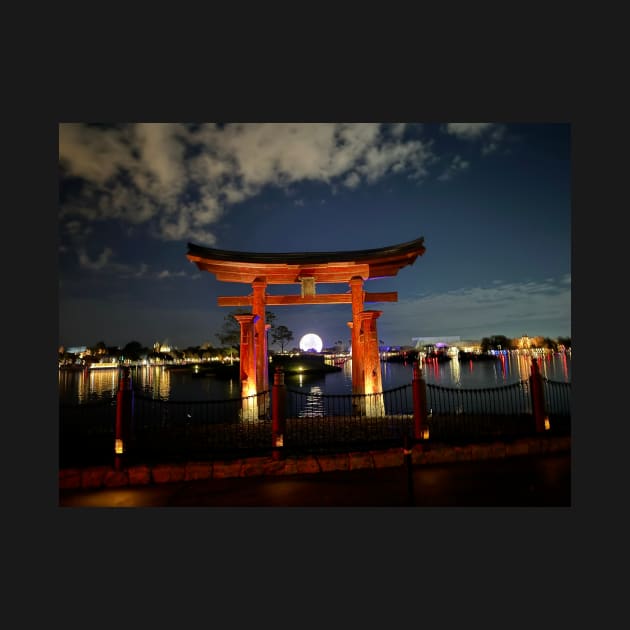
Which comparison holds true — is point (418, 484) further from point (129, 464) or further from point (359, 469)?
point (129, 464)

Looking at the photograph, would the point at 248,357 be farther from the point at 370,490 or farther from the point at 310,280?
the point at 370,490

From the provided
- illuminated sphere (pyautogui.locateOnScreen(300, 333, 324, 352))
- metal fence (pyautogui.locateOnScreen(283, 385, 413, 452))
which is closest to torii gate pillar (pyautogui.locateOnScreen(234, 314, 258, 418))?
metal fence (pyautogui.locateOnScreen(283, 385, 413, 452))

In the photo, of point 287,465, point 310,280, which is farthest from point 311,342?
point 287,465

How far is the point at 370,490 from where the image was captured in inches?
173

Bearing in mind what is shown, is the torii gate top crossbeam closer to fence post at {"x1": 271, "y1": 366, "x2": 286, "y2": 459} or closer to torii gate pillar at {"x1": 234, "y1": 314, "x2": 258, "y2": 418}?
torii gate pillar at {"x1": 234, "y1": 314, "x2": 258, "y2": 418}

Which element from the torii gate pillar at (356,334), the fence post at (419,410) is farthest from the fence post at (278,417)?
the torii gate pillar at (356,334)

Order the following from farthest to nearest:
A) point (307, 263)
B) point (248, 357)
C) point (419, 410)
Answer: point (307, 263)
point (248, 357)
point (419, 410)

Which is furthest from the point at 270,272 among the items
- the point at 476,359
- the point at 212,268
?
the point at 476,359

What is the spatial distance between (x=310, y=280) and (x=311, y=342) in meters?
16.6

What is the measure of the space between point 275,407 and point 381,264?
5125 millimetres

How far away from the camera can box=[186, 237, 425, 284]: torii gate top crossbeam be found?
334 inches

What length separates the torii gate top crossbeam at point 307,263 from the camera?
8.48m

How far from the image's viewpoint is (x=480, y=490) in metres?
4.34

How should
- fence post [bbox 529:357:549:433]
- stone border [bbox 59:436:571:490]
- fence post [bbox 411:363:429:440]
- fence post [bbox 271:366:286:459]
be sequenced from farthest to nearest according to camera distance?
fence post [bbox 529:357:549:433] → fence post [bbox 411:363:429:440] → fence post [bbox 271:366:286:459] → stone border [bbox 59:436:571:490]
